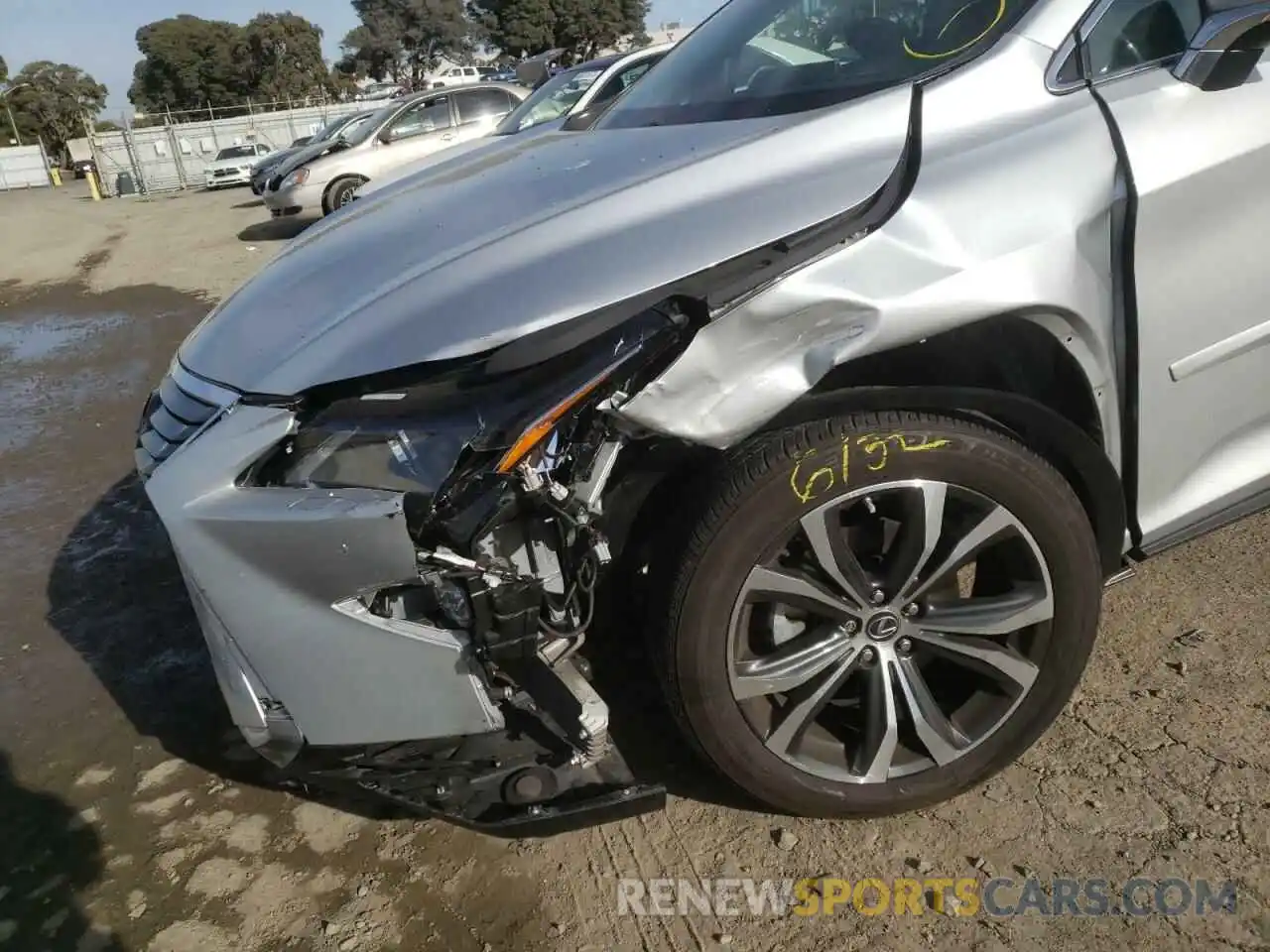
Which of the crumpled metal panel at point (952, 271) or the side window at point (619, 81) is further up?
the side window at point (619, 81)

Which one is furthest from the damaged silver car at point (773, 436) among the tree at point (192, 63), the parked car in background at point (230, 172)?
the tree at point (192, 63)

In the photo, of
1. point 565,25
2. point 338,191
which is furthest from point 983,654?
point 565,25

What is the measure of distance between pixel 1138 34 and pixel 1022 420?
0.95 metres

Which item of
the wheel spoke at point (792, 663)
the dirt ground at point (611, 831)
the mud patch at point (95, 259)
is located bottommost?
the dirt ground at point (611, 831)

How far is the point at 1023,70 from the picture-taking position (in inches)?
79.9

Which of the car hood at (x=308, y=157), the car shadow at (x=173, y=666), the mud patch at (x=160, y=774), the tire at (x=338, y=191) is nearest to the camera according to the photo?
the car shadow at (x=173, y=666)

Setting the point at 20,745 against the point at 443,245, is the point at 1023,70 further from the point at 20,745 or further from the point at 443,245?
the point at 20,745

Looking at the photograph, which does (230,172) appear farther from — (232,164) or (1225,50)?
(1225,50)

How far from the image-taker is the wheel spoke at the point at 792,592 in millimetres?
1897

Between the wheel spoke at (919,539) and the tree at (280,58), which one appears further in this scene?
the tree at (280,58)

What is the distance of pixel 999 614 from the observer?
2.03 meters

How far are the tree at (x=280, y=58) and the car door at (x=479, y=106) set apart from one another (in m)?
62.3

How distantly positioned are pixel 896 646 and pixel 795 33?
6.10 ft

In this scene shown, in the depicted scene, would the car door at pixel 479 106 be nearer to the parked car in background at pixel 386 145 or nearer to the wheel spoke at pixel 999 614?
the parked car in background at pixel 386 145
